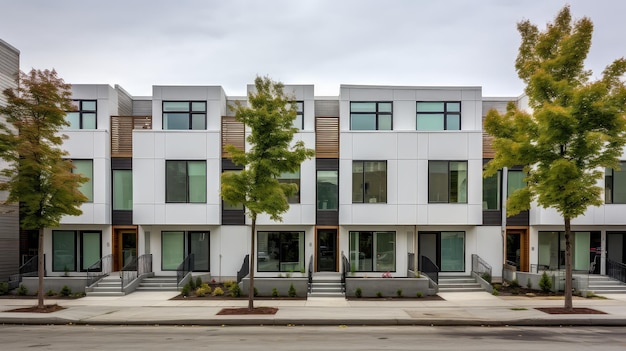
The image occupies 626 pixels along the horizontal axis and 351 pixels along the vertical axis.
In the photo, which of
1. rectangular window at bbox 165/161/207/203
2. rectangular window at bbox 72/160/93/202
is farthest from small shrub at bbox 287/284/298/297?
rectangular window at bbox 72/160/93/202

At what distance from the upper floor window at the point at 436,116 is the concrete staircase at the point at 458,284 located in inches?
306

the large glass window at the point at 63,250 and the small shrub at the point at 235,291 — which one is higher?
the large glass window at the point at 63,250

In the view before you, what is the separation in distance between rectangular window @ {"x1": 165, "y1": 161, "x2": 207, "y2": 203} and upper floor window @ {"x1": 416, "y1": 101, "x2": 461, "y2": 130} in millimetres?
11711

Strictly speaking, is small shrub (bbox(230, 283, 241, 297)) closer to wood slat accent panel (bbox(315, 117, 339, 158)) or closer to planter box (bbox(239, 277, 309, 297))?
planter box (bbox(239, 277, 309, 297))

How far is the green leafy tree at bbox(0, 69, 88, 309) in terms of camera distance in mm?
16484

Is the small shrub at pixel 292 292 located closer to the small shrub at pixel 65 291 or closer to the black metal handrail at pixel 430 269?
the black metal handrail at pixel 430 269

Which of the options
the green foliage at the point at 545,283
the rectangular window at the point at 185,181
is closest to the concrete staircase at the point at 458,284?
the green foliage at the point at 545,283

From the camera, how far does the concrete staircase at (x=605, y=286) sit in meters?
20.4

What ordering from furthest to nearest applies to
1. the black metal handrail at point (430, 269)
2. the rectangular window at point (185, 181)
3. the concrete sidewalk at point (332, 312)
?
the rectangular window at point (185, 181), the black metal handrail at point (430, 269), the concrete sidewalk at point (332, 312)

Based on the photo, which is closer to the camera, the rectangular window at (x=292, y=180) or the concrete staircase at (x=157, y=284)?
the concrete staircase at (x=157, y=284)

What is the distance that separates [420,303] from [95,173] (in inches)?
683

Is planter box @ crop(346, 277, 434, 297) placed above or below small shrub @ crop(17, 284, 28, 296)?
above

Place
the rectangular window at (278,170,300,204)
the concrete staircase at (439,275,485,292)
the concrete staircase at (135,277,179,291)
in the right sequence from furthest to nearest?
the rectangular window at (278,170,300,204), the concrete staircase at (135,277,179,291), the concrete staircase at (439,275,485,292)

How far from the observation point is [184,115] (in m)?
23.1
